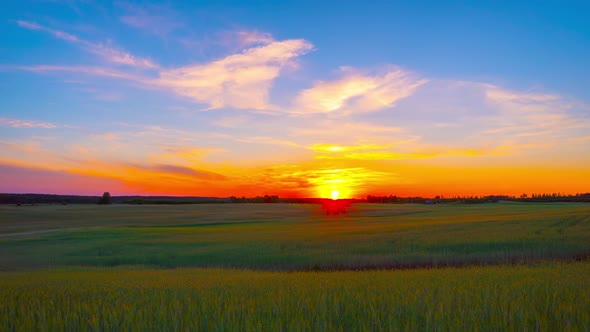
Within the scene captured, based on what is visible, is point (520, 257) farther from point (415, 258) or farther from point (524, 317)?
point (524, 317)

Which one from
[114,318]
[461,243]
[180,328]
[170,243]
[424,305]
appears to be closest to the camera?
[180,328]

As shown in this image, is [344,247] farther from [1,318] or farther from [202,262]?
[1,318]

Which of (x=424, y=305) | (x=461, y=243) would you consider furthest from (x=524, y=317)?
(x=461, y=243)

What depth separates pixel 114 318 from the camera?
16.1ft

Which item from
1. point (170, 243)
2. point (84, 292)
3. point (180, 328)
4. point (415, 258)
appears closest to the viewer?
point (180, 328)

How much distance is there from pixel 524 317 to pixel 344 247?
1839cm

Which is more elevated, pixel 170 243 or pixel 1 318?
pixel 1 318

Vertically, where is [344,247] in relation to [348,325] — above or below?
below

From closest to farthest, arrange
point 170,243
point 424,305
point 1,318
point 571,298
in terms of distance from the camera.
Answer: point 1,318, point 424,305, point 571,298, point 170,243

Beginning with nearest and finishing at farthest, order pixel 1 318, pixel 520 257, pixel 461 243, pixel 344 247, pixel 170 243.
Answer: pixel 1 318, pixel 520 257, pixel 461 243, pixel 344 247, pixel 170 243

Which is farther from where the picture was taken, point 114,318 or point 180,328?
point 114,318

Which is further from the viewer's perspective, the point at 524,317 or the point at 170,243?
the point at 170,243

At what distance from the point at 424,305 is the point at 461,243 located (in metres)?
17.5

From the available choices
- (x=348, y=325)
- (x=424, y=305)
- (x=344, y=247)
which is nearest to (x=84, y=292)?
(x=348, y=325)
